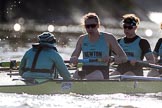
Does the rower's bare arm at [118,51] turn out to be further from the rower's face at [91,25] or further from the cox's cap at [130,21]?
the cox's cap at [130,21]

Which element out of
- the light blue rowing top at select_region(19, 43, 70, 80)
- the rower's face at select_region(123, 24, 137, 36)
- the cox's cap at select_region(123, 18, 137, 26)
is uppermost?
the cox's cap at select_region(123, 18, 137, 26)

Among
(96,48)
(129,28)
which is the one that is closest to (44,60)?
(96,48)

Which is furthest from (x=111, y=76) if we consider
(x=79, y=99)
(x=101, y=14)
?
(x=101, y=14)

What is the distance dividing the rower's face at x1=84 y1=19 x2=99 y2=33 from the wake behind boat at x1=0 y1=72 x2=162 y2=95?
134cm

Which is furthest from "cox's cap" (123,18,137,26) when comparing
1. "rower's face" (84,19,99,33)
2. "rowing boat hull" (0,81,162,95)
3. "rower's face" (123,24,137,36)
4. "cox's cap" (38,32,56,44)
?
"cox's cap" (38,32,56,44)

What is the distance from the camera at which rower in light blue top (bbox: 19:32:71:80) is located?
43.8 ft

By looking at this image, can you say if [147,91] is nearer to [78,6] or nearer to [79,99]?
[79,99]

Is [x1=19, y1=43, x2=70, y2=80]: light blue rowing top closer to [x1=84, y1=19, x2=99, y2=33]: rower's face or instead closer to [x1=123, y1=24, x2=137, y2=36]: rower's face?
[x1=84, y1=19, x2=99, y2=33]: rower's face

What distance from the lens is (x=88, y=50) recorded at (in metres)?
14.7

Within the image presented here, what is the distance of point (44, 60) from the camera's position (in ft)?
44.0

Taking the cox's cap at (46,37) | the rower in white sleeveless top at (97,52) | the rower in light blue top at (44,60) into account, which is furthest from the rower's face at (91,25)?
the cox's cap at (46,37)

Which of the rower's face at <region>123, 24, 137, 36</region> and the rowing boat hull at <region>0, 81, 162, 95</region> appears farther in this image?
the rower's face at <region>123, 24, 137, 36</region>

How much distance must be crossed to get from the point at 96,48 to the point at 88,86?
1.23 metres

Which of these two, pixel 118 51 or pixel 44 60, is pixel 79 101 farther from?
pixel 118 51
